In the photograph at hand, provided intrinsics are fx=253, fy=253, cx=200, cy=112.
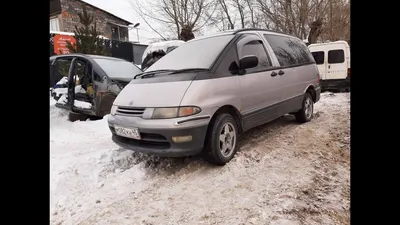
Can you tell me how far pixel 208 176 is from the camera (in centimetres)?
288

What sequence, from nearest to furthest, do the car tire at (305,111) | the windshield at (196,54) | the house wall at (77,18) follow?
the windshield at (196,54), the car tire at (305,111), the house wall at (77,18)

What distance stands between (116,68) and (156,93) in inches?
132

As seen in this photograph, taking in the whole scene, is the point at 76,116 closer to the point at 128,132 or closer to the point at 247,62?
the point at 128,132

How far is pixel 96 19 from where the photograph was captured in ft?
74.8

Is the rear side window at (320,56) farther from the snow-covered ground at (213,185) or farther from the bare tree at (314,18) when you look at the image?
the bare tree at (314,18)

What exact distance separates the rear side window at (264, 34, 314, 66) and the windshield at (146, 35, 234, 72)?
40.8 inches

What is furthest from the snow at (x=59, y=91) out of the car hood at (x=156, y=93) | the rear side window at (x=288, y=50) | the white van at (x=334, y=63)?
the white van at (x=334, y=63)

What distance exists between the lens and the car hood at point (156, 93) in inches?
110

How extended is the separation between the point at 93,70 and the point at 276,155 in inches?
165

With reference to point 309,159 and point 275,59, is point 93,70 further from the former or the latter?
point 309,159

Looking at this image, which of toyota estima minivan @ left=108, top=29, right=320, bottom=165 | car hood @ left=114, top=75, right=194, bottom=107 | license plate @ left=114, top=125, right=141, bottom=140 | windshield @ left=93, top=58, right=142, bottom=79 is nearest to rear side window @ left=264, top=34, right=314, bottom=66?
toyota estima minivan @ left=108, top=29, right=320, bottom=165

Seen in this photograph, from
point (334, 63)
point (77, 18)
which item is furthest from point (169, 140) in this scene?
point (77, 18)

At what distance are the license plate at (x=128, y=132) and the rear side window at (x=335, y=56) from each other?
895 centimetres

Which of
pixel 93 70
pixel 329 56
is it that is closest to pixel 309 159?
pixel 93 70
